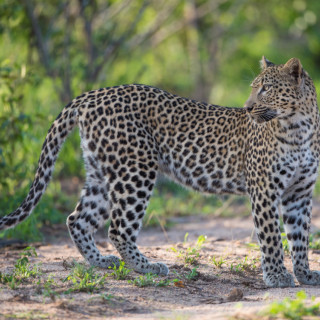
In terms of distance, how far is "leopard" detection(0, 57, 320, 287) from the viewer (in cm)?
609

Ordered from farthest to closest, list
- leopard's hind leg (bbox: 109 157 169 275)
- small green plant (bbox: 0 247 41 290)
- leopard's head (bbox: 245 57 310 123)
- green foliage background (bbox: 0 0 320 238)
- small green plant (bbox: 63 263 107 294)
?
green foliage background (bbox: 0 0 320 238) → leopard's hind leg (bbox: 109 157 169 275) → leopard's head (bbox: 245 57 310 123) → small green plant (bbox: 0 247 41 290) → small green plant (bbox: 63 263 107 294)

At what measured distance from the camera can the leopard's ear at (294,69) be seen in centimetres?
607

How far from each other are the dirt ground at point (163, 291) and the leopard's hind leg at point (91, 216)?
238mm

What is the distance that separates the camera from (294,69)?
20.0ft

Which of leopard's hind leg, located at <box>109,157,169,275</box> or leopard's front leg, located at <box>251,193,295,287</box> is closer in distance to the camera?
leopard's front leg, located at <box>251,193,295,287</box>

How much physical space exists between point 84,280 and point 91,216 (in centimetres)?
140

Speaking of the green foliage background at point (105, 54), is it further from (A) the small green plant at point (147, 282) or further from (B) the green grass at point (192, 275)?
(A) the small green plant at point (147, 282)

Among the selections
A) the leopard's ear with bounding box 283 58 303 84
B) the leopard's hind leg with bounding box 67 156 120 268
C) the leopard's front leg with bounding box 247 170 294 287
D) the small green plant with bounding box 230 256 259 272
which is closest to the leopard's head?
the leopard's ear with bounding box 283 58 303 84

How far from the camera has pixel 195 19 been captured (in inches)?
738

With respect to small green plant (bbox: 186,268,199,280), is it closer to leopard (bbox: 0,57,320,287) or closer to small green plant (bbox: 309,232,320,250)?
leopard (bbox: 0,57,320,287)

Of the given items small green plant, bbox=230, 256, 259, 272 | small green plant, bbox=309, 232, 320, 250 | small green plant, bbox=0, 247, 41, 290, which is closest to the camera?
small green plant, bbox=0, 247, 41, 290

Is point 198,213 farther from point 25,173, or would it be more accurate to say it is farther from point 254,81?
point 254,81

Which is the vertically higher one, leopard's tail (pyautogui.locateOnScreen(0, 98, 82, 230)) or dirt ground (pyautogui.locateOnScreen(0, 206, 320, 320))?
leopard's tail (pyautogui.locateOnScreen(0, 98, 82, 230))

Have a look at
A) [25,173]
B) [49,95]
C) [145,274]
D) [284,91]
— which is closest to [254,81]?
[284,91]
